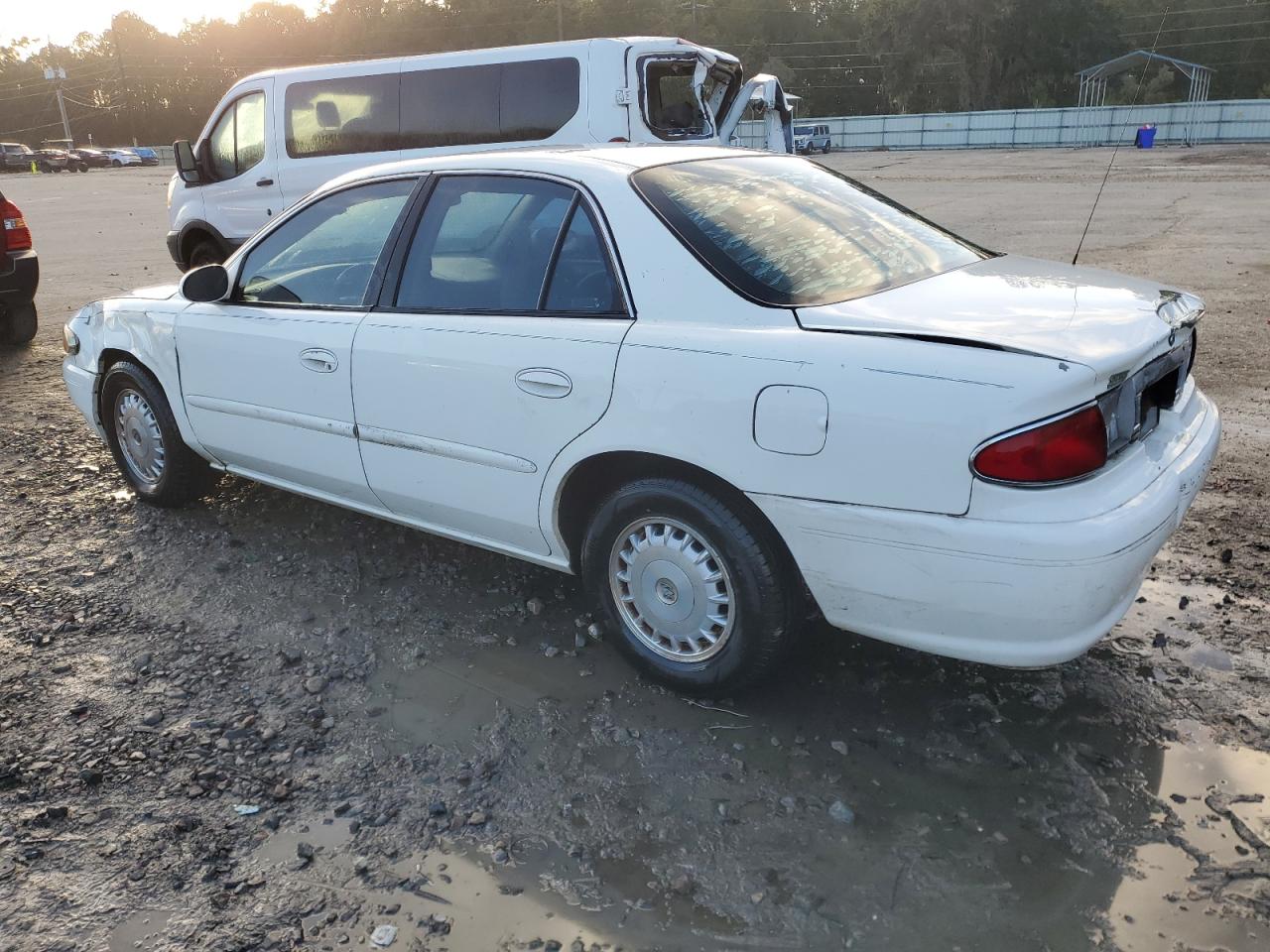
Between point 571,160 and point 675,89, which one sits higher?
point 675,89

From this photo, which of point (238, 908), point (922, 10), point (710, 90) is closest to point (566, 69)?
point (710, 90)

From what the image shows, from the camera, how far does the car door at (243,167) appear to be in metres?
10.4

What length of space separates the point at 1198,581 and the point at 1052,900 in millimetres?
1918

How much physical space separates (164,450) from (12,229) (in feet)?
17.8

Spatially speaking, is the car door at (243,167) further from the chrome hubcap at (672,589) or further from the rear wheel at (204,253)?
the chrome hubcap at (672,589)

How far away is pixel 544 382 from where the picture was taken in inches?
122

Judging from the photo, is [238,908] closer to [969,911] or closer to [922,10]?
[969,911]

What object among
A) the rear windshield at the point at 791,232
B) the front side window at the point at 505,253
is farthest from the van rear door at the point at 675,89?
the front side window at the point at 505,253

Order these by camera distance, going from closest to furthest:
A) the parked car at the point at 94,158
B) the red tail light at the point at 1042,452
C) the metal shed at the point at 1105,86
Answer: the red tail light at the point at 1042,452
the metal shed at the point at 1105,86
the parked car at the point at 94,158

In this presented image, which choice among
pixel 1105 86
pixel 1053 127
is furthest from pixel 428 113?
pixel 1105 86

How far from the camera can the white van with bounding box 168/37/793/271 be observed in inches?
361

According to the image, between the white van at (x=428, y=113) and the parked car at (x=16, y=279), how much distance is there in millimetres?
2253

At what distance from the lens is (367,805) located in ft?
8.94

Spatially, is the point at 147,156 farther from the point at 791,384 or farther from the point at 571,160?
the point at 791,384
